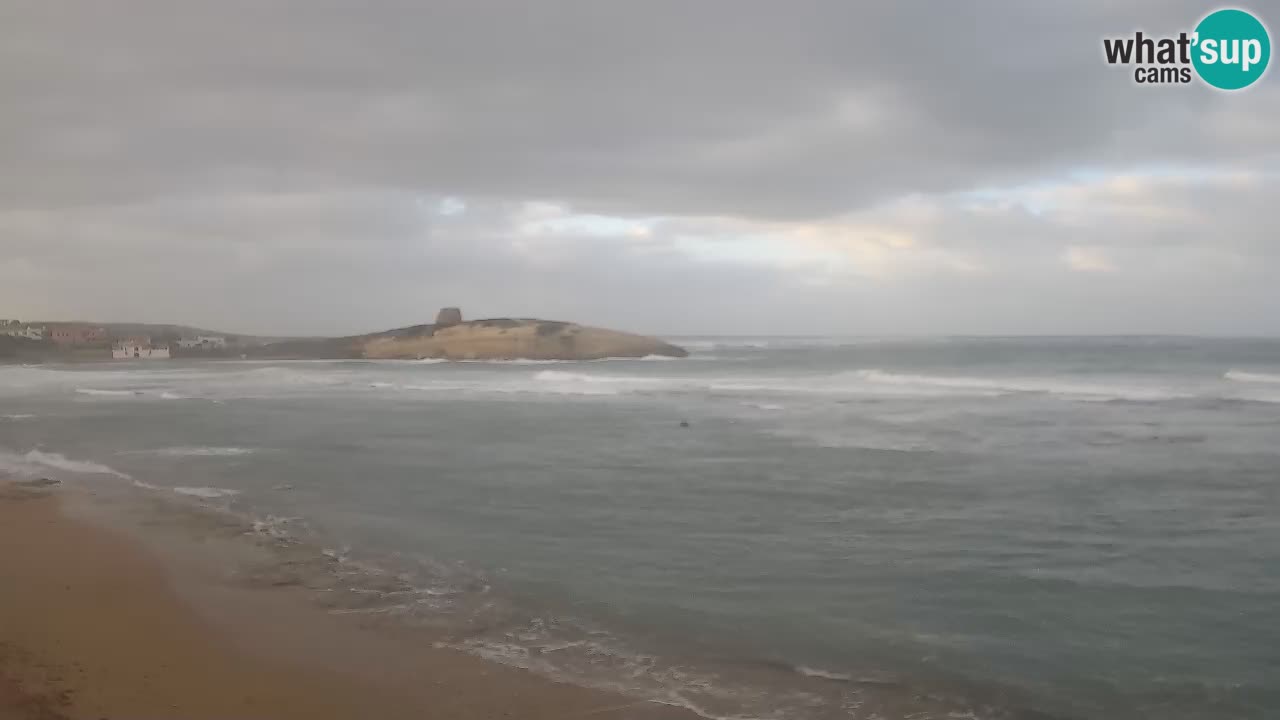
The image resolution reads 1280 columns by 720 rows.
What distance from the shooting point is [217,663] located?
18.0 ft

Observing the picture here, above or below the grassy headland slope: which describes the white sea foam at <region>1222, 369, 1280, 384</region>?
below

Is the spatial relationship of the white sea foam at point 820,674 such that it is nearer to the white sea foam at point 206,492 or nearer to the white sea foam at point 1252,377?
the white sea foam at point 206,492

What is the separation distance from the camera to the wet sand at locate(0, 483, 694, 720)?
4801 mm

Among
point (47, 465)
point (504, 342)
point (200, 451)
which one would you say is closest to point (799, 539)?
point (200, 451)

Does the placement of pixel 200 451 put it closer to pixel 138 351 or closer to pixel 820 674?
pixel 820 674

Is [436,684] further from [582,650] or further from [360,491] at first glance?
[360,491]

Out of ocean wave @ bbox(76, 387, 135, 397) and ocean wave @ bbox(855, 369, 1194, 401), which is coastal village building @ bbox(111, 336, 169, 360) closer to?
ocean wave @ bbox(76, 387, 135, 397)

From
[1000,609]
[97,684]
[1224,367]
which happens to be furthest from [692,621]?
[1224,367]

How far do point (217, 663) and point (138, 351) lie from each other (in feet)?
235

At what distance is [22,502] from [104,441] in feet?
22.4

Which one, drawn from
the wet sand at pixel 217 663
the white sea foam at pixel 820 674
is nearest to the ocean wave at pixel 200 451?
the wet sand at pixel 217 663

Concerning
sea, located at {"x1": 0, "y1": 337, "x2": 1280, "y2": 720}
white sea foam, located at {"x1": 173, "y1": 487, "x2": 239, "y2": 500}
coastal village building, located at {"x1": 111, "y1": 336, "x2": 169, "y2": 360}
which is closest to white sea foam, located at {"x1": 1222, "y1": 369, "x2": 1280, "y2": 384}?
sea, located at {"x1": 0, "y1": 337, "x2": 1280, "y2": 720}

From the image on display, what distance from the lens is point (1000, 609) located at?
21.5 feet

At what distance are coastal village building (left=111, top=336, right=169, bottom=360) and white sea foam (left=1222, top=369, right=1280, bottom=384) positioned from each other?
70.6m
